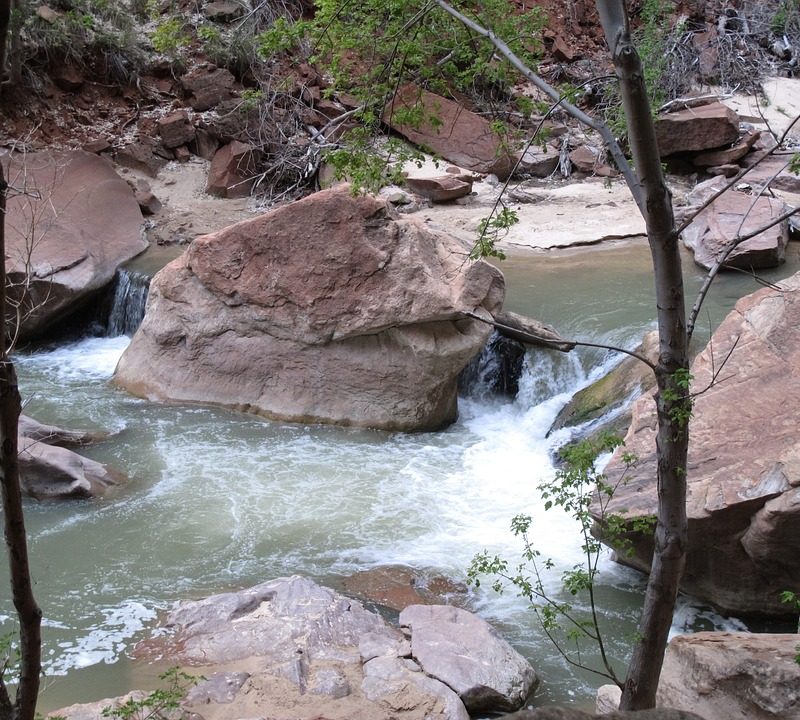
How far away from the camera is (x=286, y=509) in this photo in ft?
22.4

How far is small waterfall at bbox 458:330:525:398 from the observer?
30.0 feet

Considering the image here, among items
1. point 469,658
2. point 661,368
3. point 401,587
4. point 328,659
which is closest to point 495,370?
point 401,587

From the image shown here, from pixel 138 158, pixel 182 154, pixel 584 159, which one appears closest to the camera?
pixel 138 158

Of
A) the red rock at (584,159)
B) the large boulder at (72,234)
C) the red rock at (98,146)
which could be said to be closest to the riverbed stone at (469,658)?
the large boulder at (72,234)

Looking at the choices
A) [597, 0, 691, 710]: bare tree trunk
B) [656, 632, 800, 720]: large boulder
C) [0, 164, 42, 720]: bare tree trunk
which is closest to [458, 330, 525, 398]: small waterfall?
[656, 632, 800, 720]: large boulder

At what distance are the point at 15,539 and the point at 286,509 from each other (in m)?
4.56

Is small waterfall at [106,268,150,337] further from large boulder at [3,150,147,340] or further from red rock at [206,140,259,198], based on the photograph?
red rock at [206,140,259,198]

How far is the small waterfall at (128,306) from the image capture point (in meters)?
11.1

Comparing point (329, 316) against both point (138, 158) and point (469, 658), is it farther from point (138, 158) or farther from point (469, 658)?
point (138, 158)

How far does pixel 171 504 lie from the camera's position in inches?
270

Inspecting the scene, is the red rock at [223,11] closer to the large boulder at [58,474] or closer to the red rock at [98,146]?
the red rock at [98,146]

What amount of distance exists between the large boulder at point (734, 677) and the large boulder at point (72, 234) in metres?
7.83

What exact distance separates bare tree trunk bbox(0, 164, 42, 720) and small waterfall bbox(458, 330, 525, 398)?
7.00 m

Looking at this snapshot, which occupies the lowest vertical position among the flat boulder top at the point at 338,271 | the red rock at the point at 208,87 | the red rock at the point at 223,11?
the flat boulder top at the point at 338,271
